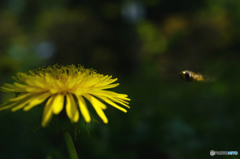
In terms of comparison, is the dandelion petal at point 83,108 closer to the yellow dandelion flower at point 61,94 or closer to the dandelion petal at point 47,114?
the yellow dandelion flower at point 61,94

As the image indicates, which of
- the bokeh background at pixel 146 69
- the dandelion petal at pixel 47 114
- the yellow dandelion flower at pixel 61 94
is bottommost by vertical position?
the dandelion petal at pixel 47 114

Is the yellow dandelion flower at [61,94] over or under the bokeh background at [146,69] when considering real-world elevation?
under

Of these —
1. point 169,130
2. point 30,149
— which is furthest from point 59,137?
point 169,130

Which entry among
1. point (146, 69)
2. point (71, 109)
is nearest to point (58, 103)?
point (71, 109)

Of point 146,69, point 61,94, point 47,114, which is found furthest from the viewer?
point 146,69

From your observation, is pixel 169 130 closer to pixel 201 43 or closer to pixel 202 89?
pixel 202 89

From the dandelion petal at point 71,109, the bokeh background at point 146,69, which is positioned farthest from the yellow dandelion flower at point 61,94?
the bokeh background at point 146,69

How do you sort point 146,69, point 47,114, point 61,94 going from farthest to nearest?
point 146,69 < point 61,94 < point 47,114

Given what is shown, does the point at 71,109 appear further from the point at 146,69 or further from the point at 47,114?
the point at 146,69

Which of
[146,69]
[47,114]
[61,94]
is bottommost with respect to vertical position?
[47,114]
